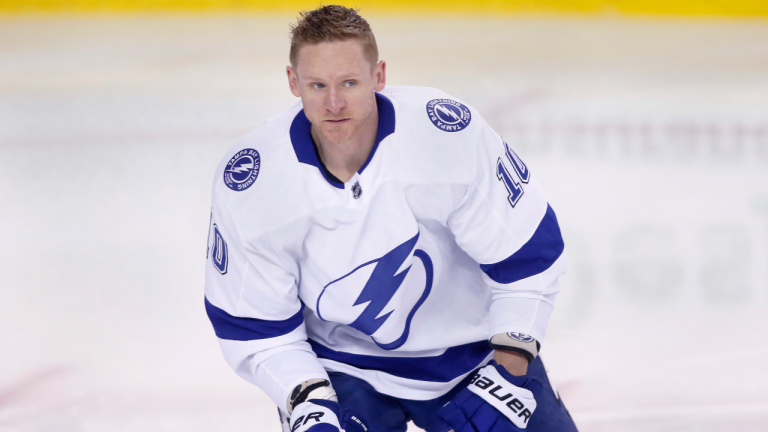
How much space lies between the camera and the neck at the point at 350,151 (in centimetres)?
143

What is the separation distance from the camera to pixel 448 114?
148 centimetres

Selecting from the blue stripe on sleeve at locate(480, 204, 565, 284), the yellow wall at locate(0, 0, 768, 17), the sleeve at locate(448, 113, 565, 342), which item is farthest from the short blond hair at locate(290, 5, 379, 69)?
the yellow wall at locate(0, 0, 768, 17)

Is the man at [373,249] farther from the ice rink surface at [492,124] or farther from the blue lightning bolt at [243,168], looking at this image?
the ice rink surface at [492,124]

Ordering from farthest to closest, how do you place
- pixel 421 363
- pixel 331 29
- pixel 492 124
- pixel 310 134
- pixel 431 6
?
1. pixel 431 6
2. pixel 492 124
3. pixel 421 363
4. pixel 310 134
5. pixel 331 29

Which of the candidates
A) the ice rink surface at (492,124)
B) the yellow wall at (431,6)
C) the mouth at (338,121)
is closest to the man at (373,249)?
the mouth at (338,121)

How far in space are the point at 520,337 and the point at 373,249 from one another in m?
0.33

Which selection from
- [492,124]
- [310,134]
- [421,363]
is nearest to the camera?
[310,134]

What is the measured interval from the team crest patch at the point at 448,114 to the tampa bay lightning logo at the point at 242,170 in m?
0.34

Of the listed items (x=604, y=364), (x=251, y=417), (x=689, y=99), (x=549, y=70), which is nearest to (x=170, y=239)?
(x=251, y=417)

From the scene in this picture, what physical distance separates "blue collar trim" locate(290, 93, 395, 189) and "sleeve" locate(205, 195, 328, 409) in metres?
0.17

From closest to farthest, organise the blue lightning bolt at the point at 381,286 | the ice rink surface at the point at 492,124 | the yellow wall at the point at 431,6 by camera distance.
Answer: the blue lightning bolt at the point at 381,286 < the ice rink surface at the point at 492,124 < the yellow wall at the point at 431,6

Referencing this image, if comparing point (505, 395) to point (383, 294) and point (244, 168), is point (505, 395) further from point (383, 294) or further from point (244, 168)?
point (244, 168)

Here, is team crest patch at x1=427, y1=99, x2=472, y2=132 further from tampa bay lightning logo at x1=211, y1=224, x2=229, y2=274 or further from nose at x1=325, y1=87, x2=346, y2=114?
tampa bay lightning logo at x1=211, y1=224, x2=229, y2=274

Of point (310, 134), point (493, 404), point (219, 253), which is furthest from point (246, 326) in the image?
point (493, 404)
